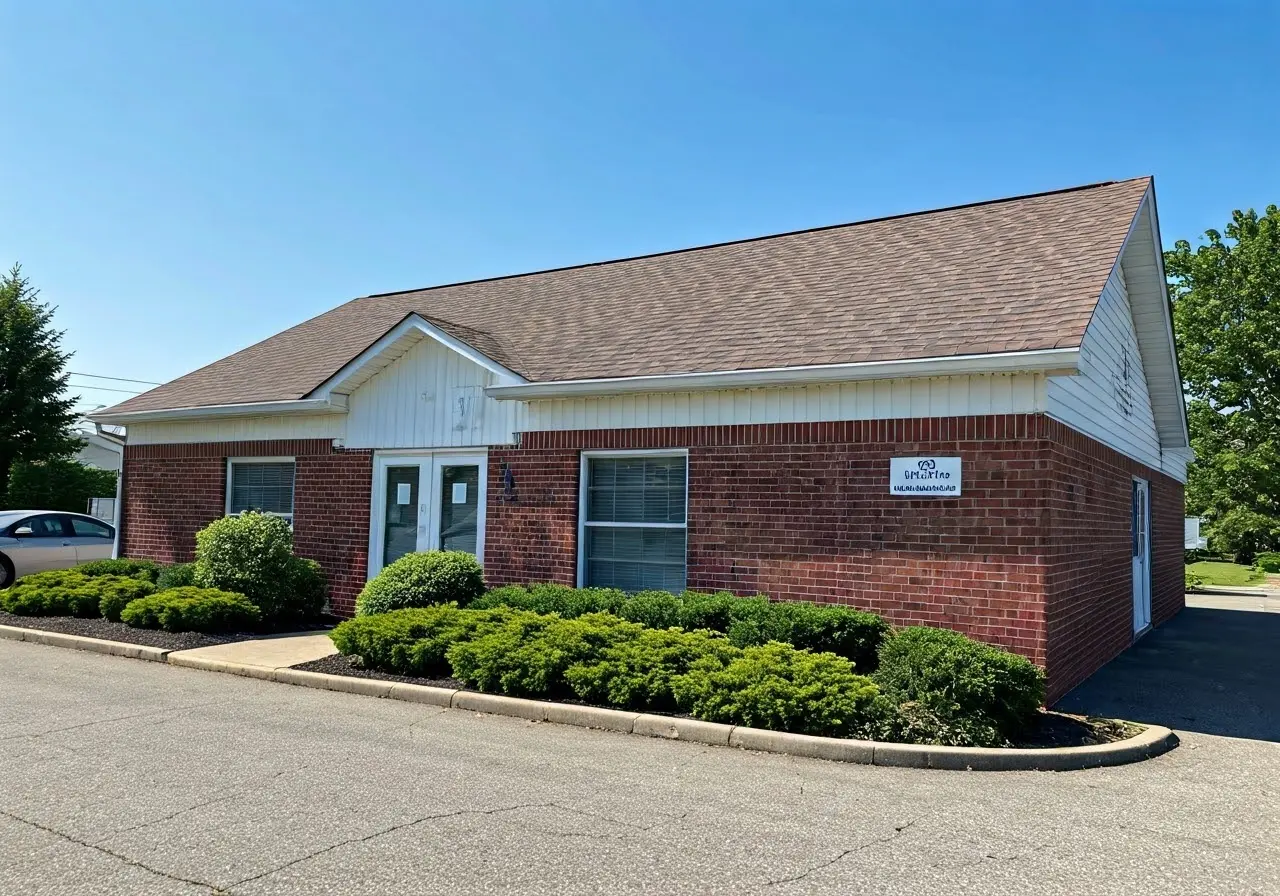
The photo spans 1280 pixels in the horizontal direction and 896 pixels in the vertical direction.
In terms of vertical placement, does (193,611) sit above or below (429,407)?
below

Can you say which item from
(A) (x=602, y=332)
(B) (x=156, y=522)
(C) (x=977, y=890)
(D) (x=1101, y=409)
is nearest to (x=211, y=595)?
(B) (x=156, y=522)

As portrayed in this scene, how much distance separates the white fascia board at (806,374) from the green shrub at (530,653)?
2.79 meters

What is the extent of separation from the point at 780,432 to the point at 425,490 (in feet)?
16.9

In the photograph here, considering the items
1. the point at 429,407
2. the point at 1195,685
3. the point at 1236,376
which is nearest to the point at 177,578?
the point at 429,407

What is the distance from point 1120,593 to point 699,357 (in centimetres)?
645

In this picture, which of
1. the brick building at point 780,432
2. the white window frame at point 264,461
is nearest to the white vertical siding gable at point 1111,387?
the brick building at point 780,432

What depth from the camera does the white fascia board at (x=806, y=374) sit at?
8125mm

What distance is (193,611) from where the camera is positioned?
11062 millimetres

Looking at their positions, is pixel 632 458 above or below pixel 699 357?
below

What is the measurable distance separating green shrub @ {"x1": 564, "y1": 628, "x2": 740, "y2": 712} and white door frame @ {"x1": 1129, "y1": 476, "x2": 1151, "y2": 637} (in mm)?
8002

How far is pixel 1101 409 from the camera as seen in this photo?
421 inches

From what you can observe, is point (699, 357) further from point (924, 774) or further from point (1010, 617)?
point (924, 774)

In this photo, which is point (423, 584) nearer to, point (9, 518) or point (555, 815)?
point (555, 815)

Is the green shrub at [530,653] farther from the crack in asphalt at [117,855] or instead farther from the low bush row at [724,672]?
the crack in asphalt at [117,855]
